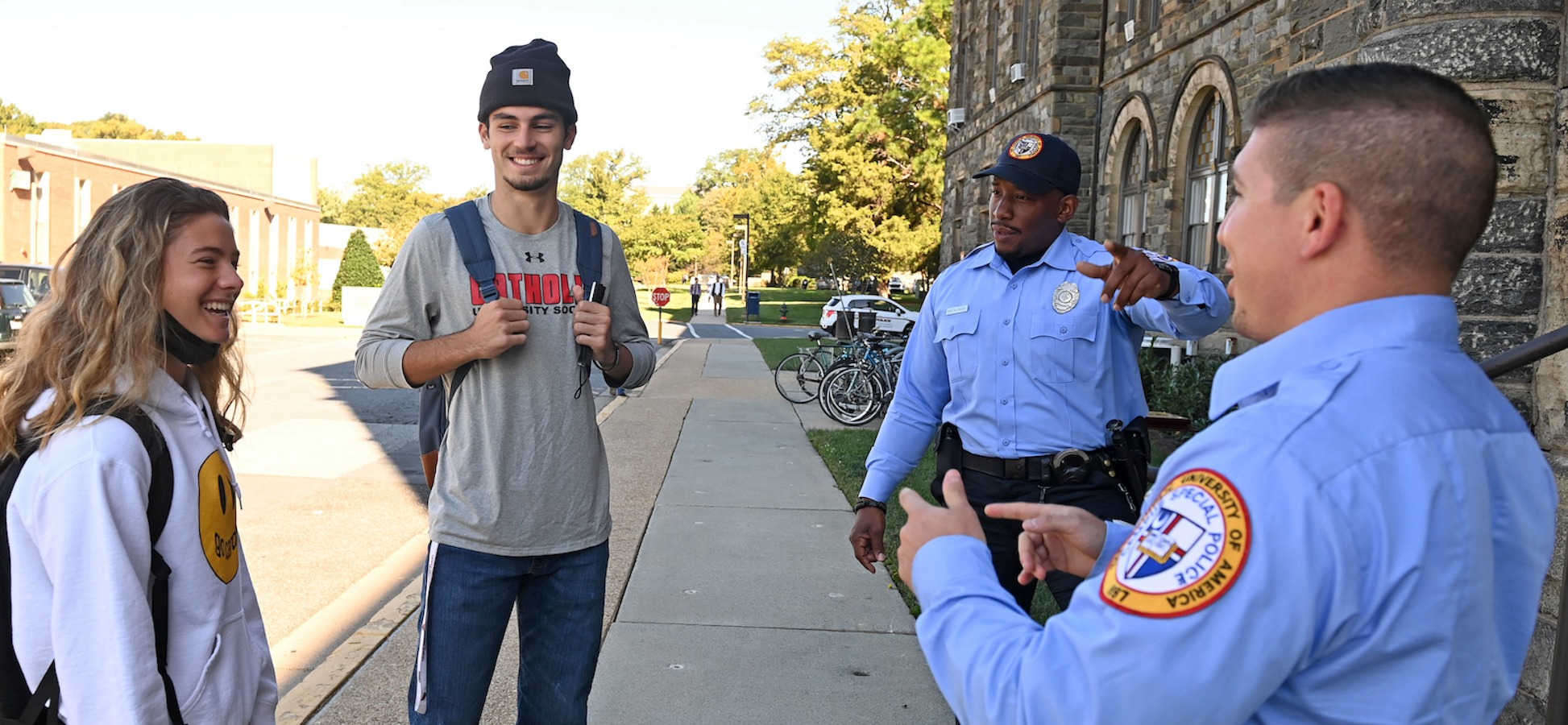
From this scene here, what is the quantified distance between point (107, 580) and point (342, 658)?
10.6 ft

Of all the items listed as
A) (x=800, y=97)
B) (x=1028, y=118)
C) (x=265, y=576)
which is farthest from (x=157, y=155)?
(x=265, y=576)

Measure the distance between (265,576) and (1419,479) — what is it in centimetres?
658

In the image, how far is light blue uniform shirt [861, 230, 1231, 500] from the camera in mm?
3432

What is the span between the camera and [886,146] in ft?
141

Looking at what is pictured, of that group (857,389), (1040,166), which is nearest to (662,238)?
(857,389)

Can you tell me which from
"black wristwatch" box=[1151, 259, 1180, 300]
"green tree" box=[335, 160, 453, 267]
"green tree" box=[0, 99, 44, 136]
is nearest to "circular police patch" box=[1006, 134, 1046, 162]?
"black wristwatch" box=[1151, 259, 1180, 300]

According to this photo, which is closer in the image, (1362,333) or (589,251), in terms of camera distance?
(1362,333)

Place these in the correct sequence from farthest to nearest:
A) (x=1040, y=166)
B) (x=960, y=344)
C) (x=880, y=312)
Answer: (x=880, y=312) < (x=960, y=344) < (x=1040, y=166)

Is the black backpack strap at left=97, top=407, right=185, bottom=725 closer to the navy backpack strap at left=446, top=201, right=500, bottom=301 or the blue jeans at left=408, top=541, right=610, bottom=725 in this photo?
the blue jeans at left=408, top=541, right=610, bottom=725

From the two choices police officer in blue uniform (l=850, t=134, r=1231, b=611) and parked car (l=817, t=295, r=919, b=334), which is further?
parked car (l=817, t=295, r=919, b=334)

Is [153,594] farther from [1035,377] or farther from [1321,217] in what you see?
[1035,377]

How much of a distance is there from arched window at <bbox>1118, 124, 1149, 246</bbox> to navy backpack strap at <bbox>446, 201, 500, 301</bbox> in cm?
1403

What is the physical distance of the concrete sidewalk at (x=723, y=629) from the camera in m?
4.50

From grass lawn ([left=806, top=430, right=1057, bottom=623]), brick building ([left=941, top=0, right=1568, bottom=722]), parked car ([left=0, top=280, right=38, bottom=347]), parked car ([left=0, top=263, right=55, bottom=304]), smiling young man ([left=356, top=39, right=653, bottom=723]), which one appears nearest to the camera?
smiling young man ([left=356, top=39, right=653, bottom=723])
